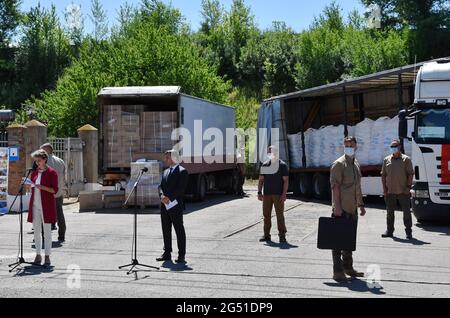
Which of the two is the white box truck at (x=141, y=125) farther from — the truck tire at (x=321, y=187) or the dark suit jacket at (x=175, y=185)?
the dark suit jacket at (x=175, y=185)

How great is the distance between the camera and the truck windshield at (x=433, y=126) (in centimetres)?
1527

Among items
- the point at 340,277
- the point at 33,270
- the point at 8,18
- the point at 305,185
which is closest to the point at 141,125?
the point at 305,185

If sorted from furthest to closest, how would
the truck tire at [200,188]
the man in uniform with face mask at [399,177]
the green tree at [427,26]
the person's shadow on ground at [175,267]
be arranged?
the green tree at [427,26] → the truck tire at [200,188] → the man in uniform with face mask at [399,177] → the person's shadow on ground at [175,267]

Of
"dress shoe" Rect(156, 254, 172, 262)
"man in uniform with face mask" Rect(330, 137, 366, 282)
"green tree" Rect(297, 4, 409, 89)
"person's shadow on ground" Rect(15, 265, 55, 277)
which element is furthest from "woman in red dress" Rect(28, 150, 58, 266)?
"green tree" Rect(297, 4, 409, 89)

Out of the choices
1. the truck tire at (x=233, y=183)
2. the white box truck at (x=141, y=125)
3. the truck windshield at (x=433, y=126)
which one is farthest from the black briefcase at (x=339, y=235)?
the truck tire at (x=233, y=183)

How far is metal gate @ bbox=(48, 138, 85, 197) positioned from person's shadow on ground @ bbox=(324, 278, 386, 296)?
53.6 ft

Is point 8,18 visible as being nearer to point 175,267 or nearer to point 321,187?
point 321,187

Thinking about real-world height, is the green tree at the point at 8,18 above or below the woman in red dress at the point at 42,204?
above

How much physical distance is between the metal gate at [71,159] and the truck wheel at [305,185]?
7970 millimetres

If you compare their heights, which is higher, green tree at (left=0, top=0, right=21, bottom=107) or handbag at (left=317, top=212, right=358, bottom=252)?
green tree at (left=0, top=0, right=21, bottom=107)

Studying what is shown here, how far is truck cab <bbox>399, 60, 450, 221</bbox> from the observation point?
15141 millimetres

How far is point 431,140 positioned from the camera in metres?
15.4

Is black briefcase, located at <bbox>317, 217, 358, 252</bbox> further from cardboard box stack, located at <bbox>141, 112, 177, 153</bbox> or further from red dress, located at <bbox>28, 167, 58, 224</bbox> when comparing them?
cardboard box stack, located at <bbox>141, 112, 177, 153</bbox>

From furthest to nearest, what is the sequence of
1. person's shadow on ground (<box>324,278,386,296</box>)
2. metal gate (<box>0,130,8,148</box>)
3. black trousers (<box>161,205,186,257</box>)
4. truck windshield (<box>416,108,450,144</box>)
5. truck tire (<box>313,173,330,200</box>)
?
truck tire (<box>313,173,330,200</box>), metal gate (<box>0,130,8,148</box>), truck windshield (<box>416,108,450,144</box>), black trousers (<box>161,205,186,257</box>), person's shadow on ground (<box>324,278,386,296</box>)
